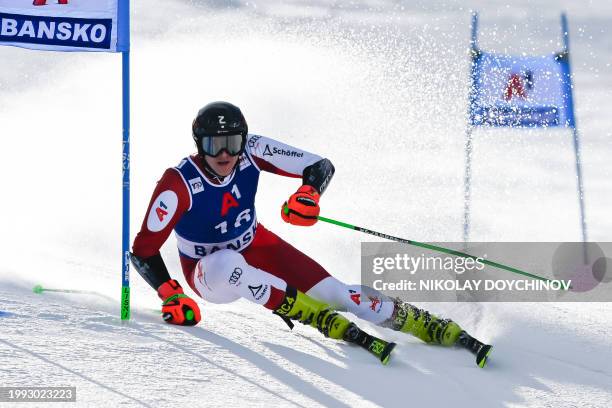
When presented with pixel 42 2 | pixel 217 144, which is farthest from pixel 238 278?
pixel 42 2

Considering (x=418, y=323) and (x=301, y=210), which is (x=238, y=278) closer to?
(x=301, y=210)

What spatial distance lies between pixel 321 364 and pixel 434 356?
28.4 inches

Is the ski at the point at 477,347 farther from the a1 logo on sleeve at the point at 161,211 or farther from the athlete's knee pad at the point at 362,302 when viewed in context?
the a1 logo on sleeve at the point at 161,211

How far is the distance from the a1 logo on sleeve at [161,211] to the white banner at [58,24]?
87cm

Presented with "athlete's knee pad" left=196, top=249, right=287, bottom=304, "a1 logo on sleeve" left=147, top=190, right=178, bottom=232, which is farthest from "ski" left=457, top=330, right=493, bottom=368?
"a1 logo on sleeve" left=147, top=190, right=178, bottom=232

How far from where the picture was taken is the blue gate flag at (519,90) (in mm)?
8031

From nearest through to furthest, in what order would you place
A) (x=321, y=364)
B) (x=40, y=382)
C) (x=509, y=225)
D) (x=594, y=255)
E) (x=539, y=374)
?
1. (x=40, y=382)
2. (x=321, y=364)
3. (x=539, y=374)
4. (x=594, y=255)
5. (x=509, y=225)

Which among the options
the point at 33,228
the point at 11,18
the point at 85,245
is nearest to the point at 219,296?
the point at 11,18

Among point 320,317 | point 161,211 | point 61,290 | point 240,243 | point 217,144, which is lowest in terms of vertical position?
point 320,317

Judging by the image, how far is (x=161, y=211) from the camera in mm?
3992

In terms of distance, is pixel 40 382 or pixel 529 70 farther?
pixel 529 70

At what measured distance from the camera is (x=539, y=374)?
3732mm

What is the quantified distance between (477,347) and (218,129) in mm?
1749

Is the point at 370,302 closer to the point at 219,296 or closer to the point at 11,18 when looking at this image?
the point at 219,296
